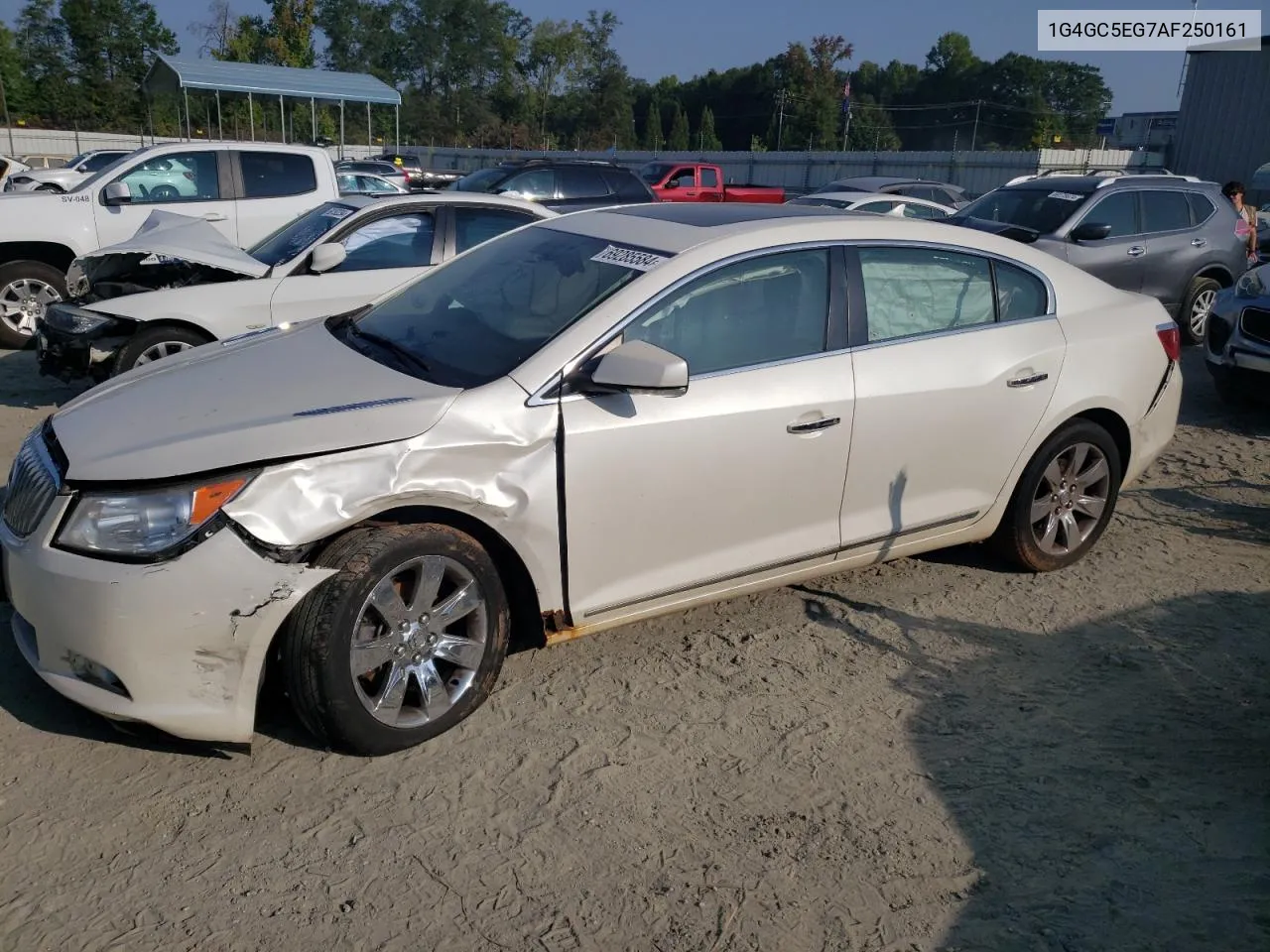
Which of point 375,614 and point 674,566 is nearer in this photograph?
point 375,614

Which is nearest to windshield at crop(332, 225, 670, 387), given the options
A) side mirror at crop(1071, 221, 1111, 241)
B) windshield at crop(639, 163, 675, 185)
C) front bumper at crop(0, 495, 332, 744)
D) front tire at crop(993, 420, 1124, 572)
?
front bumper at crop(0, 495, 332, 744)

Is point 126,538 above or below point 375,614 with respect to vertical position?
above

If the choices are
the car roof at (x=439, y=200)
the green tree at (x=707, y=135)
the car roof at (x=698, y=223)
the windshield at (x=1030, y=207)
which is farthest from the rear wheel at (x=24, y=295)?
the green tree at (x=707, y=135)

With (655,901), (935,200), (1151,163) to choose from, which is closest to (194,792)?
(655,901)

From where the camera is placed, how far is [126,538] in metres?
3.09

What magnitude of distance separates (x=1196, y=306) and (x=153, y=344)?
9815 mm

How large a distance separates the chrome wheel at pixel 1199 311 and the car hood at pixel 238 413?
32.1ft

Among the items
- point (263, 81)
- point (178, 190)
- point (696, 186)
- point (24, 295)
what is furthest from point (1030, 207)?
point (263, 81)

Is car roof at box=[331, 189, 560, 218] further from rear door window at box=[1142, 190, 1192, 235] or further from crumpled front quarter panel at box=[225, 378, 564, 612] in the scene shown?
rear door window at box=[1142, 190, 1192, 235]

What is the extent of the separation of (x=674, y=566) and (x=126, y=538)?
1801mm

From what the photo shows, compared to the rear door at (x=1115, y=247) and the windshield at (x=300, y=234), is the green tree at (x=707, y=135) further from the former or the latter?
the windshield at (x=300, y=234)

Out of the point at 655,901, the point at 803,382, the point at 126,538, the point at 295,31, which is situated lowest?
the point at 655,901

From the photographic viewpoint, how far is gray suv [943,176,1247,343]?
1030 centimetres

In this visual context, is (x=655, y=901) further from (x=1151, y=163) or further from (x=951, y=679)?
(x=1151, y=163)
